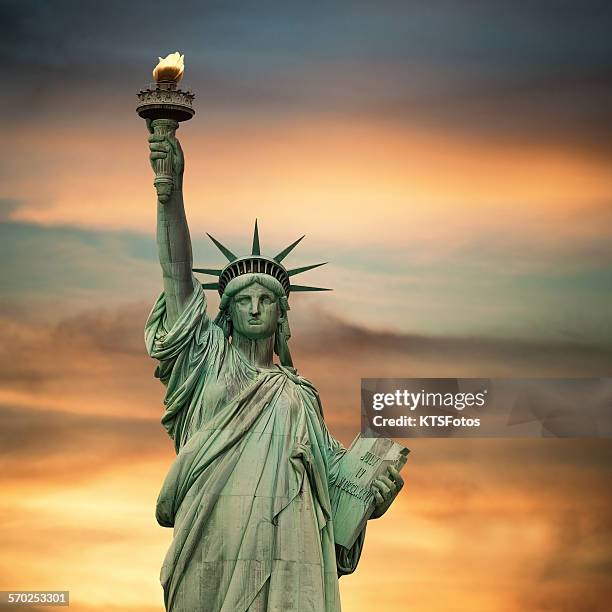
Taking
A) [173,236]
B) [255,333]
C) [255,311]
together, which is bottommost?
[255,333]

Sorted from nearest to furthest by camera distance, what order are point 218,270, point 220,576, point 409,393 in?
point 220,576 < point 218,270 < point 409,393

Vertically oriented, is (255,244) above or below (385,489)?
above

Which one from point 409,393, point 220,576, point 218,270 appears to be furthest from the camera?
point 409,393

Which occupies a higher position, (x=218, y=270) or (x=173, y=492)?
(x=218, y=270)

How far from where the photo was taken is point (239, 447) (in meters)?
23.2

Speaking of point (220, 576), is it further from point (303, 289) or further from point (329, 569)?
point (303, 289)

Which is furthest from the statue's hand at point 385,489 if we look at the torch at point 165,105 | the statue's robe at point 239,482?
the torch at point 165,105

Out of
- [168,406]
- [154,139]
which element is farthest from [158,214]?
[168,406]

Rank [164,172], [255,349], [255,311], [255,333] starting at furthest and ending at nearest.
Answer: [255,349], [255,333], [255,311], [164,172]

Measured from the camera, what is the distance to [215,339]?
2391 centimetres

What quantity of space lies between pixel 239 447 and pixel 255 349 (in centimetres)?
146

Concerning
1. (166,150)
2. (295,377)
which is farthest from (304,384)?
(166,150)

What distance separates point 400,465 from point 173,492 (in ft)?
9.38

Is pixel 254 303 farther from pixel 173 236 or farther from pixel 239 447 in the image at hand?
pixel 239 447
